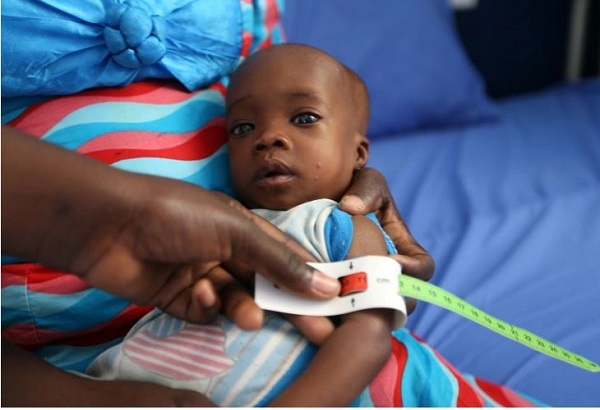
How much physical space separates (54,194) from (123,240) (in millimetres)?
94

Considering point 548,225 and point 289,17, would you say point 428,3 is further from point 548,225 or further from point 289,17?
point 548,225

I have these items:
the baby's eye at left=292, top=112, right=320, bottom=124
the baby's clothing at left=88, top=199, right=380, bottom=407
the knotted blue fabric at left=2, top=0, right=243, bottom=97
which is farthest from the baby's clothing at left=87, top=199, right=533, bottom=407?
the knotted blue fabric at left=2, top=0, right=243, bottom=97

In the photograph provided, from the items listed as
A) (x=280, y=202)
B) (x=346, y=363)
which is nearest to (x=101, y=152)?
(x=280, y=202)

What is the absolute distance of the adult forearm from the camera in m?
0.83

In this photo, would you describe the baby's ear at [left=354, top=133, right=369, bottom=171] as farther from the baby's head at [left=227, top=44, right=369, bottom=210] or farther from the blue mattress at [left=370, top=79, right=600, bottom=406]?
the blue mattress at [left=370, top=79, right=600, bottom=406]

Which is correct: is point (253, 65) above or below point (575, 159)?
above

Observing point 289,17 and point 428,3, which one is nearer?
point 289,17

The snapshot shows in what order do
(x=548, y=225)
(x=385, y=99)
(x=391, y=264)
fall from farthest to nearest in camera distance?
1. (x=385, y=99)
2. (x=548, y=225)
3. (x=391, y=264)

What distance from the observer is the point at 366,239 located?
1.04 m

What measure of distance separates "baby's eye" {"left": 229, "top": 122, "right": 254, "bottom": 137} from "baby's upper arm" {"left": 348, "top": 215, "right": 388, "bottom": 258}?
274mm

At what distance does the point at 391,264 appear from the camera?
37.3 inches

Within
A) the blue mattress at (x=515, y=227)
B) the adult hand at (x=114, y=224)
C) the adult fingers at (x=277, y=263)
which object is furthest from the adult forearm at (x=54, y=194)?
the blue mattress at (x=515, y=227)

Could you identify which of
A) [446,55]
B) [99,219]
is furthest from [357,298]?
[446,55]

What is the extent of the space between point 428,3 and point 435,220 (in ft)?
2.92
